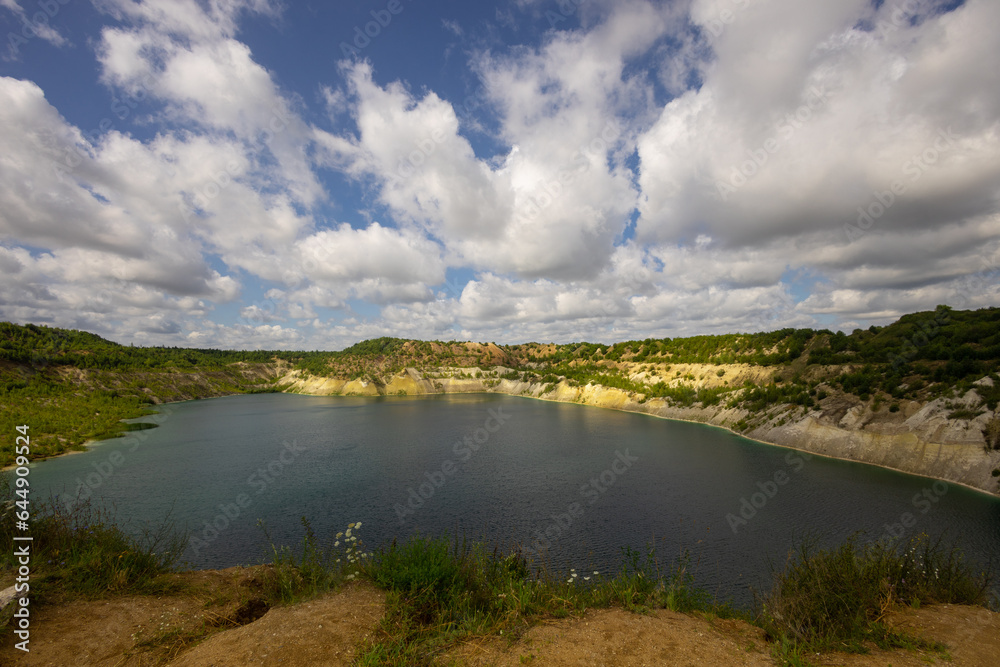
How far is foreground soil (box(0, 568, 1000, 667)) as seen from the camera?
18.7 ft

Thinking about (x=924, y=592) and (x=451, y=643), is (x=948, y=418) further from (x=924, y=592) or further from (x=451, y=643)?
(x=451, y=643)

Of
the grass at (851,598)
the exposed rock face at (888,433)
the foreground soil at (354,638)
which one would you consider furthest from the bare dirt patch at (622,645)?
the exposed rock face at (888,433)

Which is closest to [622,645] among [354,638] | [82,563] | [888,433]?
[354,638]

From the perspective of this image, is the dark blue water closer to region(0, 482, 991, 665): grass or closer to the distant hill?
region(0, 482, 991, 665): grass

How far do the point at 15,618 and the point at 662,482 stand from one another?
27245 mm

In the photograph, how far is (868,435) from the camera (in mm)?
30891

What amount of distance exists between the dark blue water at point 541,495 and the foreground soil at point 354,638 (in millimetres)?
4200

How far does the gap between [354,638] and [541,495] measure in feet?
60.5

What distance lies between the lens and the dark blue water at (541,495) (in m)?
16.2

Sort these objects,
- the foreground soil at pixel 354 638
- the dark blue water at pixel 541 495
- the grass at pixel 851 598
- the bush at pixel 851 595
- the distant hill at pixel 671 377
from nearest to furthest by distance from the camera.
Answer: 1. the foreground soil at pixel 354 638
2. the grass at pixel 851 598
3. the bush at pixel 851 595
4. the dark blue water at pixel 541 495
5. the distant hill at pixel 671 377

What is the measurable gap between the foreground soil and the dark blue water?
4.20 m

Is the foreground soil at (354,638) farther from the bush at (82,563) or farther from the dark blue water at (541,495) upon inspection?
the dark blue water at (541,495)

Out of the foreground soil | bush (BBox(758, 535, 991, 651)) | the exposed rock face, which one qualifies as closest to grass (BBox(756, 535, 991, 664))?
bush (BBox(758, 535, 991, 651))

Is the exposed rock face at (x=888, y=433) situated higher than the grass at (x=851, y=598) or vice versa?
the grass at (x=851, y=598)
